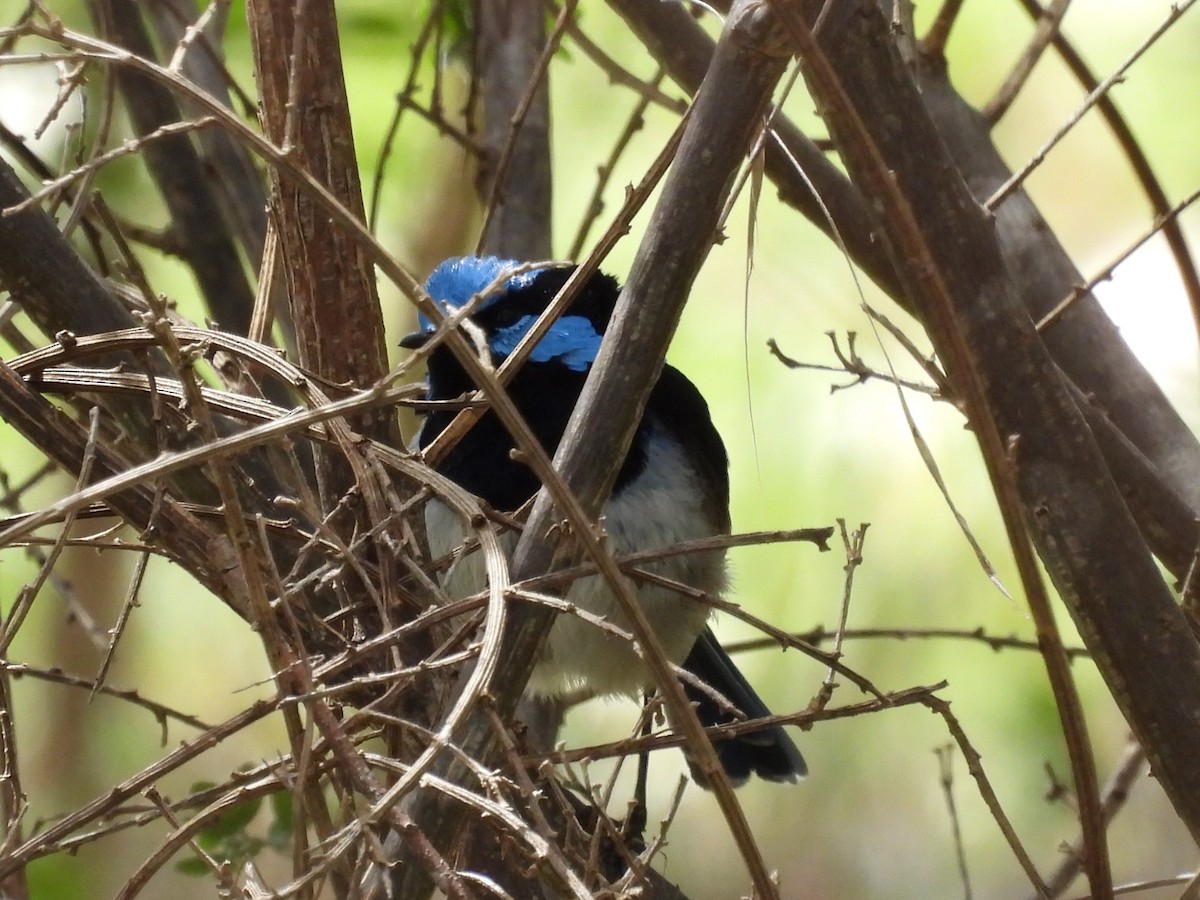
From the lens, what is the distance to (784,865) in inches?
188

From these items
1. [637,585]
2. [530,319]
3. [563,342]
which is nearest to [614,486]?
[637,585]

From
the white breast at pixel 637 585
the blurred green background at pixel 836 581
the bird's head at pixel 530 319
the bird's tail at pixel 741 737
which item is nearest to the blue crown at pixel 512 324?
the bird's head at pixel 530 319

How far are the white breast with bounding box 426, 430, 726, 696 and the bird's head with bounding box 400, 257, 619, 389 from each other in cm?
25

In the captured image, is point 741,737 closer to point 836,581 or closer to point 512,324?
point 512,324

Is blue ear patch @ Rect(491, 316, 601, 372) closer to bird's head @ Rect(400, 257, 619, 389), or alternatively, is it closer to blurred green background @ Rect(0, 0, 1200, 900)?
bird's head @ Rect(400, 257, 619, 389)

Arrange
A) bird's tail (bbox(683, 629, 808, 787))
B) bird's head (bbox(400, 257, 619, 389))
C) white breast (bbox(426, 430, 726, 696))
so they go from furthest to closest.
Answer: bird's tail (bbox(683, 629, 808, 787))
bird's head (bbox(400, 257, 619, 389))
white breast (bbox(426, 430, 726, 696))

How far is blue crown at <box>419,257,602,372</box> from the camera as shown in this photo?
8.46 feet

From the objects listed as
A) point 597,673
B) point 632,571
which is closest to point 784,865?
point 597,673

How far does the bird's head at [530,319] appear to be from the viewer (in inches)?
105

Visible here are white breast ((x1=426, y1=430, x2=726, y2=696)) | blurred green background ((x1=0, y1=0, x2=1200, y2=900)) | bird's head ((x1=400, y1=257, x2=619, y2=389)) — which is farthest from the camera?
blurred green background ((x1=0, y1=0, x2=1200, y2=900))

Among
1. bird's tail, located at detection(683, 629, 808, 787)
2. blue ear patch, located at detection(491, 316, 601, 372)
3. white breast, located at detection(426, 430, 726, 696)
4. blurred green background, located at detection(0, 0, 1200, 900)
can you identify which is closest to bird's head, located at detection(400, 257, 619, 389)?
blue ear patch, located at detection(491, 316, 601, 372)

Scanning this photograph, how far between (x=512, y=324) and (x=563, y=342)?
150 millimetres

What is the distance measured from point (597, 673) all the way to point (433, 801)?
59.2 inches

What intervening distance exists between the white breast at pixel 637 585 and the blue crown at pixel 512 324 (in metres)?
0.23
